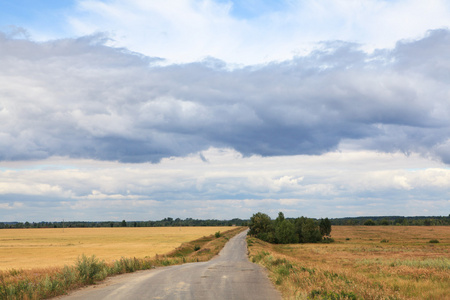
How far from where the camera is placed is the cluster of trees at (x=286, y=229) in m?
123

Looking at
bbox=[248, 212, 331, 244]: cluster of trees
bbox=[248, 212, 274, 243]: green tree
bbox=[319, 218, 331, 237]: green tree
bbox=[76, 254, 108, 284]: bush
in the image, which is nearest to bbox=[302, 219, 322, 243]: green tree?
bbox=[248, 212, 331, 244]: cluster of trees

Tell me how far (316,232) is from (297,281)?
118310mm

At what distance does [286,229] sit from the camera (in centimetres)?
12288

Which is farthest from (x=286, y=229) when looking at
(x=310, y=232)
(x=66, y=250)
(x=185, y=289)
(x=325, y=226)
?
(x=185, y=289)

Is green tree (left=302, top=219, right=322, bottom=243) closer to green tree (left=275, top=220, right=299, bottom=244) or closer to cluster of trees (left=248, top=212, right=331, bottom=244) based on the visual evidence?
cluster of trees (left=248, top=212, right=331, bottom=244)

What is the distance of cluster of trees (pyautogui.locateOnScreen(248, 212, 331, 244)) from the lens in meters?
123

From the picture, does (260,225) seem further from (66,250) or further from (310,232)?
(66,250)

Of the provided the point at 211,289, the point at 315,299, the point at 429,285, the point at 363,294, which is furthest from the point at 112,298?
the point at 429,285

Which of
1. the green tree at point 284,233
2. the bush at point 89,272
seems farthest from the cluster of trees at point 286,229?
the bush at point 89,272

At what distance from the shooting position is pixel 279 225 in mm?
123375

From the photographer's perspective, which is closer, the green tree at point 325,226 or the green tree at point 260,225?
the green tree at point 260,225

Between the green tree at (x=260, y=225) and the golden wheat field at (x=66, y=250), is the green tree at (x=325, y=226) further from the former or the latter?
the golden wheat field at (x=66, y=250)

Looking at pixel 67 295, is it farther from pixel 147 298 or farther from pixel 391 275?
pixel 391 275

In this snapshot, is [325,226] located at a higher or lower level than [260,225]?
lower
